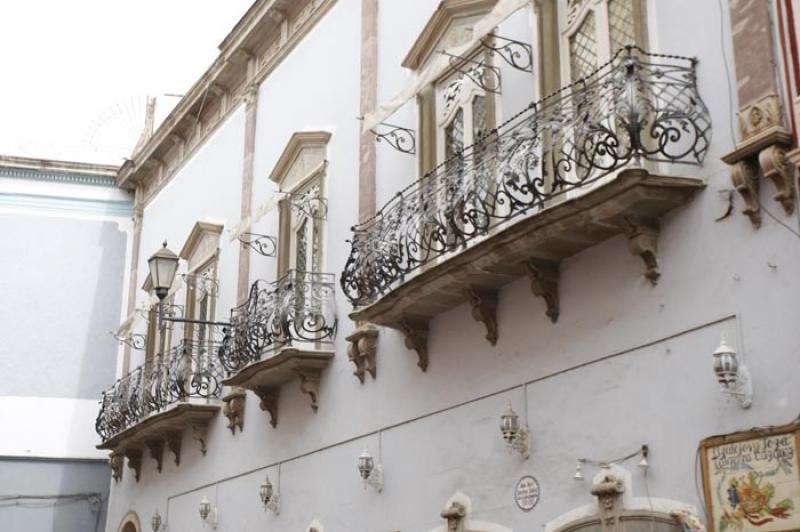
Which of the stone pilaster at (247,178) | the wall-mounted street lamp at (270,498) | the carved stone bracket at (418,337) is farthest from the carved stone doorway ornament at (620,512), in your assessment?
the stone pilaster at (247,178)

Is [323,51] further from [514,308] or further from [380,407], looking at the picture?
[514,308]

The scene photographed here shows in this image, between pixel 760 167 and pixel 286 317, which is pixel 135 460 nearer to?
pixel 286 317

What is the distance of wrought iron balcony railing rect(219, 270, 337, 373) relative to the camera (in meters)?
13.4

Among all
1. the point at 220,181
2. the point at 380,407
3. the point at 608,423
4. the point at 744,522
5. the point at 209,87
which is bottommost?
the point at 744,522

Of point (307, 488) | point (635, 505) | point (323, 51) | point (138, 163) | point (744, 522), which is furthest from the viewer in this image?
point (138, 163)

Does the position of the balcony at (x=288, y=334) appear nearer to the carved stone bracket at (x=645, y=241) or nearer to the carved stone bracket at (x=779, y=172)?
the carved stone bracket at (x=645, y=241)

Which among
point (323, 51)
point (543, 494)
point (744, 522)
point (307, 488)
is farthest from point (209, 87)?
point (744, 522)

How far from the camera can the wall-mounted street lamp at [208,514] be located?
16.0 metres

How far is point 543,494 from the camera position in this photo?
31.9 feet

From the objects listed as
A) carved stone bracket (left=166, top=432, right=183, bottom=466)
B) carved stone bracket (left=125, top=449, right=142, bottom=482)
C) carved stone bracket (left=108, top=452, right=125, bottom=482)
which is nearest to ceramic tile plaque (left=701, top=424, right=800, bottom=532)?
carved stone bracket (left=166, top=432, right=183, bottom=466)

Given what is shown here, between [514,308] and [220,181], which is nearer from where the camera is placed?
[514,308]

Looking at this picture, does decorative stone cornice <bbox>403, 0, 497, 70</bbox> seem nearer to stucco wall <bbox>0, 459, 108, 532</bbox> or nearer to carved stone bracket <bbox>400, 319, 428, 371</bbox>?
carved stone bracket <bbox>400, 319, 428, 371</bbox>

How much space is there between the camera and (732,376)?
7.88 m

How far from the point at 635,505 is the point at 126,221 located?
51.9ft
